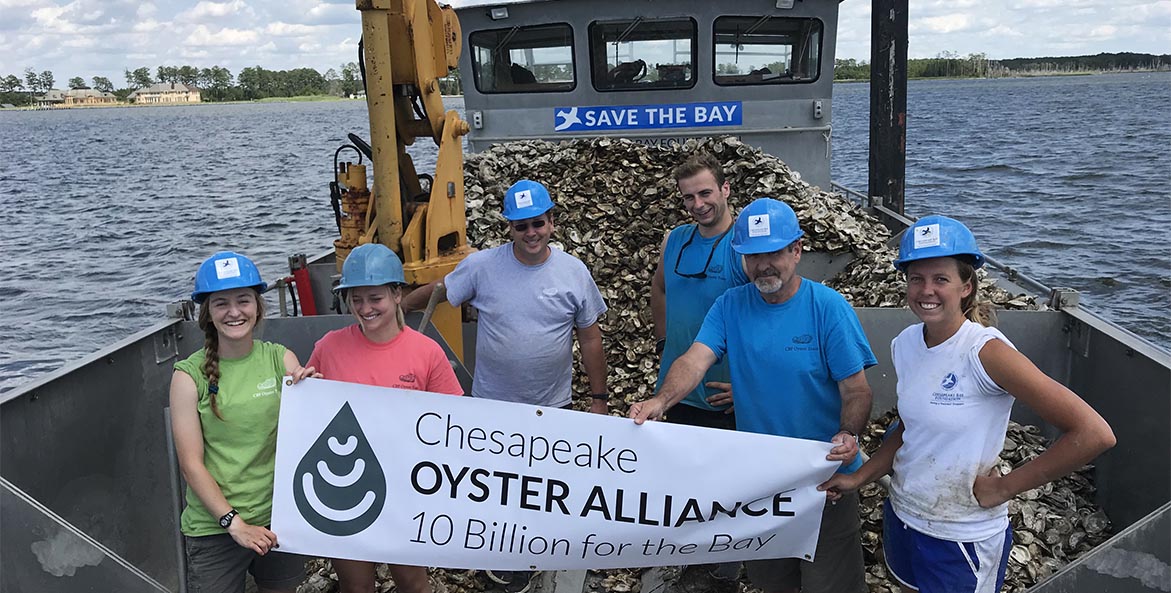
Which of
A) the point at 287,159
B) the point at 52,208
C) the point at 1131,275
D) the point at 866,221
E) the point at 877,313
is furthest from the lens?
the point at 287,159

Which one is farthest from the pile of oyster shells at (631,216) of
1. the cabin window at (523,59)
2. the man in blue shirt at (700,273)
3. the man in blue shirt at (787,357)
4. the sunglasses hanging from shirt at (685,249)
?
the man in blue shirt at (787,357)

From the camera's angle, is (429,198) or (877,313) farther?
(429,198)

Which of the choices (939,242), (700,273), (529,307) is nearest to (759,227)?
(939,242)

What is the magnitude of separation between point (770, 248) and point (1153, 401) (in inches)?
109

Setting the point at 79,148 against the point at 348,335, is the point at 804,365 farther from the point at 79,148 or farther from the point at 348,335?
the point at 79,148

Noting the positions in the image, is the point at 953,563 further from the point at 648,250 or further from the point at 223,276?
the point at 648,250

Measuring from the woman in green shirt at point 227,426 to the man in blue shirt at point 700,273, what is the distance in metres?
1.77

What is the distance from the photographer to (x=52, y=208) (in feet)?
98.9

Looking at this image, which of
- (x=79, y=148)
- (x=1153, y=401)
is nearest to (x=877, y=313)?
(x=1153, y=401)

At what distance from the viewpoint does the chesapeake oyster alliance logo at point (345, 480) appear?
348 centimetres

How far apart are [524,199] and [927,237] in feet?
6.15

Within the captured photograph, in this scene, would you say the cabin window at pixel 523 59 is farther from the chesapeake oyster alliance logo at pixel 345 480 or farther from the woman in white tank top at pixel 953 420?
the woman in white tank top at pixel 953 420

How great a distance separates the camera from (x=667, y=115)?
9984 mm

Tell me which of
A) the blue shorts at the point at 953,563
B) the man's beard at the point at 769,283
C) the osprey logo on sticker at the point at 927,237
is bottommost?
the blue shorts at the point at 953,563
